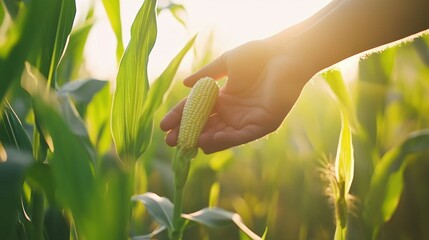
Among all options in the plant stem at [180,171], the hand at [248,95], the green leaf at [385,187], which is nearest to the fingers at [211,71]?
the hand at [248,95]

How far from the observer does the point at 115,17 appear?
1.23m

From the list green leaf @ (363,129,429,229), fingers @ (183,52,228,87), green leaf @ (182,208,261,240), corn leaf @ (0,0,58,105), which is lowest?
green leaf @ (363,129,429,229)

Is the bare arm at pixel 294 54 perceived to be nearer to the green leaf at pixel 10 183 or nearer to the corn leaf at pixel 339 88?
the corn leaf at pixel 339 88

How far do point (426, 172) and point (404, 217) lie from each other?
212 millimetres

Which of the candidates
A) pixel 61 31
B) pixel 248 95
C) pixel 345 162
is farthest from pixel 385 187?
pixel 61 31

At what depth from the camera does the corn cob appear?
1061 mm

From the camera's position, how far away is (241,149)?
2.70m

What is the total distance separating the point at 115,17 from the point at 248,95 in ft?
1.14

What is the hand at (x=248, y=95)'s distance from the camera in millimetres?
1202

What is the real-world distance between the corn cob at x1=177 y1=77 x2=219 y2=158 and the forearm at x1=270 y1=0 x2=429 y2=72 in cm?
24

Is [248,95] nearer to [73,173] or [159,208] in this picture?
[159,208]

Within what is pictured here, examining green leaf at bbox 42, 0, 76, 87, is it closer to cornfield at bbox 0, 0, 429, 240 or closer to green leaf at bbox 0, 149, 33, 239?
cornfield at bbox 0, 0, 429, 240

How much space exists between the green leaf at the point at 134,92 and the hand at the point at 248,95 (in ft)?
0.29

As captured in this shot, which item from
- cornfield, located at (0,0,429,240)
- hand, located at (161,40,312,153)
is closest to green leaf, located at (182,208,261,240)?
cornfield, located at (0,0,429,240)
